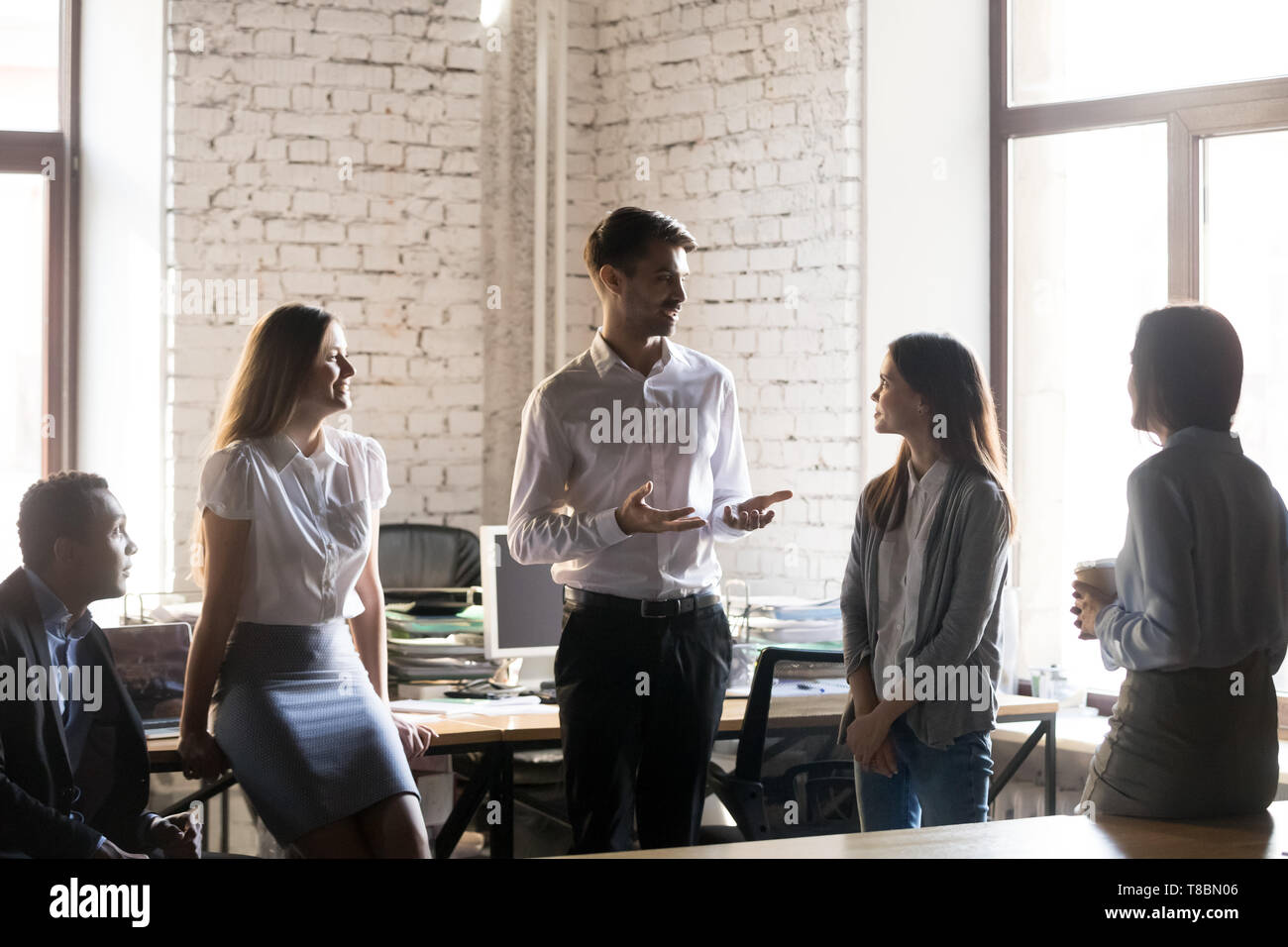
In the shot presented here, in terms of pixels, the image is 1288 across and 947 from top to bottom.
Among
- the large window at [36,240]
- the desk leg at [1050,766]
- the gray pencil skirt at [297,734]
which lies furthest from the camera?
the large window at [36,240]

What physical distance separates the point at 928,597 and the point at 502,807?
1.14 meters

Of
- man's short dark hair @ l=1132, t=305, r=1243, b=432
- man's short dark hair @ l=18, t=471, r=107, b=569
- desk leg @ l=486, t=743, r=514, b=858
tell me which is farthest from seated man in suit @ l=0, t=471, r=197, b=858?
man's short dark hair @ l=1132, t=305, r=1243, b=432

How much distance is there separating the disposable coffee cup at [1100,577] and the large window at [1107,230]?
203cm

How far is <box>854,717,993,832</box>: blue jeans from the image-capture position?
227cm

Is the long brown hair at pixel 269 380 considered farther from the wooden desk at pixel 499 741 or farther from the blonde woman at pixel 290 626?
the wooden desk at pixel 499 741

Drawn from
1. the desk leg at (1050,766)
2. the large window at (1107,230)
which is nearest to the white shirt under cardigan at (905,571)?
the desk leg at (1050,766)

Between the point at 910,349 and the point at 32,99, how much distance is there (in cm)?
356

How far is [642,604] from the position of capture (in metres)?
2.37

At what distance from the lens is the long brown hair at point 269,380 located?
7.54ft

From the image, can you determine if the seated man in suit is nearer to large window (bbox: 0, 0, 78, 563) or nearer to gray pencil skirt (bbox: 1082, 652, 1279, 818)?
gray pencil skirt (bbox: 1082, 652, 1279, 818)

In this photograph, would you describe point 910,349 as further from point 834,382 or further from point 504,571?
point 834,382

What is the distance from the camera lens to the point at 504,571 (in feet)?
10.7

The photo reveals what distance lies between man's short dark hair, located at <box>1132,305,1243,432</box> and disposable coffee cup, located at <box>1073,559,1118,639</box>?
0.23 meters
